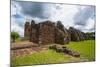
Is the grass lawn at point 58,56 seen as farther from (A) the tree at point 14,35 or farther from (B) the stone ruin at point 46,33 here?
(A) the tree at point 14,35

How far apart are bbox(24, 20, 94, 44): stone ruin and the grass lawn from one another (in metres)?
0.10

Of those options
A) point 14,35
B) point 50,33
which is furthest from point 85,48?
point 14,35

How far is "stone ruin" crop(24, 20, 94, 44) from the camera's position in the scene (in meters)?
2.45

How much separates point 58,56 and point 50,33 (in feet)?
1.01

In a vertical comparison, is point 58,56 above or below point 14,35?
below

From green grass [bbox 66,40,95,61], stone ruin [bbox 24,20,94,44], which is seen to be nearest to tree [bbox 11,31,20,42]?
stone ruin [bbox 24,20,94,44]

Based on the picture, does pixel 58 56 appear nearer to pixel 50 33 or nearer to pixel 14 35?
pixel 50 33

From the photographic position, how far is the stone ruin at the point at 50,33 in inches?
96.3

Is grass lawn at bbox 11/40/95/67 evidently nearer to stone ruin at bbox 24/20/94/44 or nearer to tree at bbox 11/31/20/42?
stone ruin at bbox 24/20/94/44

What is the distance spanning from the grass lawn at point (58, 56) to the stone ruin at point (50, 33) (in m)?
0.10

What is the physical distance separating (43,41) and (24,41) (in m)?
0.24

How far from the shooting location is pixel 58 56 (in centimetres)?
254

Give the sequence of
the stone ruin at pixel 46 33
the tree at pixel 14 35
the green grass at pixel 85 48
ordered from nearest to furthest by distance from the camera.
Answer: the tree at pixel 14 35, the stone ruin at pixel 46 33, the green grass at pixel 85 48

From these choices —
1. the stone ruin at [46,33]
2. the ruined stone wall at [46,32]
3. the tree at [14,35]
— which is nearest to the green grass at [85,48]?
the stone ruin at [46,33]
